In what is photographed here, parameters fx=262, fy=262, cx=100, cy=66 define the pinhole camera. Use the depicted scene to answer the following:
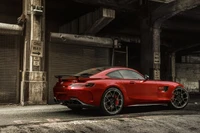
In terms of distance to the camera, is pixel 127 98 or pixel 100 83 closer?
pixel 100 83

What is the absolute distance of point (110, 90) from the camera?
277 inches

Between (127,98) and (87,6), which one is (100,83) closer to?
(127,98)

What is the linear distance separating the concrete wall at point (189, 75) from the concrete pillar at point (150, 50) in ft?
48.2

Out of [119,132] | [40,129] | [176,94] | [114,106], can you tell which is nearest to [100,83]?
[114,106]

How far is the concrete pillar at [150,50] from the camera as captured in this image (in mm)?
15228

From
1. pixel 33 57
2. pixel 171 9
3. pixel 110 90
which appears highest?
pixel 171 9

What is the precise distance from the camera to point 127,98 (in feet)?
24.2

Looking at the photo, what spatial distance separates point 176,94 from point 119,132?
12.2 feet

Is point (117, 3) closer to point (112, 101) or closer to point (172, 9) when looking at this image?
point (172, 9)

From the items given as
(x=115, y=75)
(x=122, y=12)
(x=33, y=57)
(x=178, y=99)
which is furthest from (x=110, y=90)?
(x=122, y=12)

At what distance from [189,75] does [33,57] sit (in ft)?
77.7

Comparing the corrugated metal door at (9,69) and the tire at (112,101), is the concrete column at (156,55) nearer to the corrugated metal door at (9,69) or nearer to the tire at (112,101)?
the corrugated metal door at (9,69)

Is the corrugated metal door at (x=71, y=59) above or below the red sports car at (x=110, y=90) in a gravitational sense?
above

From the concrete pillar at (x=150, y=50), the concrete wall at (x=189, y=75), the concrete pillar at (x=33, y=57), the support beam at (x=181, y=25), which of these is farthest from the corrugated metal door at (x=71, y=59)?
the concrete wall at (x=189, y=75)
